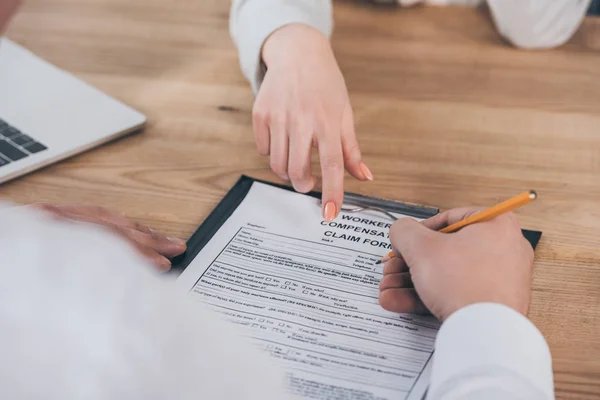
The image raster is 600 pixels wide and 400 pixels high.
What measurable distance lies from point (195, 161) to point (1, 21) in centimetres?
36

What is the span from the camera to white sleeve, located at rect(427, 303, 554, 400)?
1.75 ft

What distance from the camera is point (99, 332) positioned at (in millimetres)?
394

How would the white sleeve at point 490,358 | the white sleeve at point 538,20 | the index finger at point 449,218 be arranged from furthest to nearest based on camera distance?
the white sleeve at point 538,20 < the index finger at point 449,218 < the white sleeve at point 490,358

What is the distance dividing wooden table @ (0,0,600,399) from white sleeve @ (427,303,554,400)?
0.08m

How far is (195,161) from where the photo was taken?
2.98 ft

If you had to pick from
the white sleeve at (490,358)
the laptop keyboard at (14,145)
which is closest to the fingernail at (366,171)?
the white sleeve at (490,358)

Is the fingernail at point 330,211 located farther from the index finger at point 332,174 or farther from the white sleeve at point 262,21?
the white sleeve at point 262,21

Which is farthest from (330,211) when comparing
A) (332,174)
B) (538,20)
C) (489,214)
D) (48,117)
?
(538,20)

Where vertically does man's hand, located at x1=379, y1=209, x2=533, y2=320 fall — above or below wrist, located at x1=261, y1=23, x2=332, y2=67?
below

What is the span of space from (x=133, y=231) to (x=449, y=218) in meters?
0.32

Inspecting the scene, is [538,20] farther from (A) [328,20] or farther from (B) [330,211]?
(B) [330,211]

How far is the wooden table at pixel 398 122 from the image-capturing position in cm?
78

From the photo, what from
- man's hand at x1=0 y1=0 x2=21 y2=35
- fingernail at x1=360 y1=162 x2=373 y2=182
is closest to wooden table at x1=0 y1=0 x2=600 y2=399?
fingernail at x1=360 y1=162 x2=373 y2=182

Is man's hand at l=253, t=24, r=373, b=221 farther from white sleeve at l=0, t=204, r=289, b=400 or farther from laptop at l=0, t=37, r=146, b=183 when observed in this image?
white sleeve at l=0, t=204, r=289, b=400
